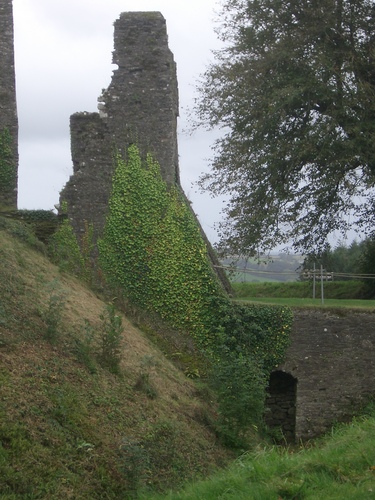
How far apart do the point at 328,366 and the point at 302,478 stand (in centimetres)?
880

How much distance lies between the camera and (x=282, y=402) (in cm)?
1844

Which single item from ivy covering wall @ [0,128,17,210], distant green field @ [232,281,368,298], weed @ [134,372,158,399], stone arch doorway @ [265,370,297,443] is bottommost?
stone arch doorway @ [265,370,297,443]

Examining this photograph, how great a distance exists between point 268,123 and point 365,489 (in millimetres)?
16478

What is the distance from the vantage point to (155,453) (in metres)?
11.8

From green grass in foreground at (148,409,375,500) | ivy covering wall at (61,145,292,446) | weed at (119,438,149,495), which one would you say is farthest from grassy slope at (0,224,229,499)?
ivy covering wall at (61,145,292,446)

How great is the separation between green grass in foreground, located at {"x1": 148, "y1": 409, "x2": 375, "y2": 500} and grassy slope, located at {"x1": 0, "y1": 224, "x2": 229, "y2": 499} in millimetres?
1102

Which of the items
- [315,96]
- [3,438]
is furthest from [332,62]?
[3,438]

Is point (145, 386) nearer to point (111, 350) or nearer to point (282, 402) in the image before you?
point (111, 350)

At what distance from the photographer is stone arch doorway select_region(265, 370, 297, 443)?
18.2 meters

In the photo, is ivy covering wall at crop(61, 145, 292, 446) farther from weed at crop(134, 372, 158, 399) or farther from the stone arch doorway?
weed at crop(134, 372, 158, 399)

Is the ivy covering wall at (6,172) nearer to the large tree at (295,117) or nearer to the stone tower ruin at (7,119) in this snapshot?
the stone tower ruin at (7,119)

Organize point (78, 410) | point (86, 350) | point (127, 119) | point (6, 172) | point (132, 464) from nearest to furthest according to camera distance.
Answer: point (132, 464)
point (78, 410)
point (86, 350)
point (127, 119)
point (6, 172)

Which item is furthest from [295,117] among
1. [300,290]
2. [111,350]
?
[111,350]

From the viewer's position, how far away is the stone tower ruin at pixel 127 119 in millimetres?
18281
